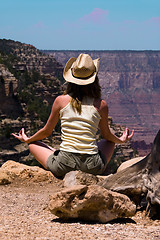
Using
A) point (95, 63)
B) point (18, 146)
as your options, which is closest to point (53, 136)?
point (18, 146)

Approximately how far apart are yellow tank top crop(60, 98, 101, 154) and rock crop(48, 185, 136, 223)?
1985mm

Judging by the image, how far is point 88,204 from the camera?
451 cm

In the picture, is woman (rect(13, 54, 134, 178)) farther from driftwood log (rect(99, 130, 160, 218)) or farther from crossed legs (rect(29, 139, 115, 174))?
driftwood log (rect(99, 130, 160, 218))

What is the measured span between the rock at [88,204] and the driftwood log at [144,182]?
36 cm

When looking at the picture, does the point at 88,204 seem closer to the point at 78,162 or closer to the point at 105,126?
the point at 78,162

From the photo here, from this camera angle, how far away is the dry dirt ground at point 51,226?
13.3 feet

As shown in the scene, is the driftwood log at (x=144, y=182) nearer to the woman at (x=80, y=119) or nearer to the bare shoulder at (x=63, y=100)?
the woman at (x=80, y=119)

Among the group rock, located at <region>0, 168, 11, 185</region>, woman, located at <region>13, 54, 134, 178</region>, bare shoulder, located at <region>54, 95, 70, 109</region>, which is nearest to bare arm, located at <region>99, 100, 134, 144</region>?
woman, located at <region>13, 54, 134, 178</region>

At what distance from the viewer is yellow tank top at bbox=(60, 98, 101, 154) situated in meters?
6.63

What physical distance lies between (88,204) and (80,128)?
2294mm

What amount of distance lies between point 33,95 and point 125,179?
9265cm

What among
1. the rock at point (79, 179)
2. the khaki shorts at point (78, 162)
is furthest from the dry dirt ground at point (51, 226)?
the khaki shorts at point (78, 162)

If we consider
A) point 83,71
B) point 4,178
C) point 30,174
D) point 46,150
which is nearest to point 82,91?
point 83,71

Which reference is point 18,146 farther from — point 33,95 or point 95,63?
point 95,63
